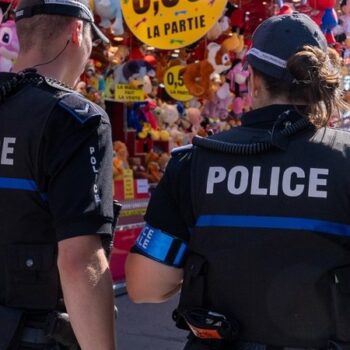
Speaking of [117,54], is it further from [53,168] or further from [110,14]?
[53,168]

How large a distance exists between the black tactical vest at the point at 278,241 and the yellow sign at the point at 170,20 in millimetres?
2957

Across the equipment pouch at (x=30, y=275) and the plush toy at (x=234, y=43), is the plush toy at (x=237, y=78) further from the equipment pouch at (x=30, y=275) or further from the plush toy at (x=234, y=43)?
the equipment pouch at (x=30, y=275)

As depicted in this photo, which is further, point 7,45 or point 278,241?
point 7,45

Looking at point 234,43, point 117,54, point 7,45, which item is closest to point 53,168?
point 7,45

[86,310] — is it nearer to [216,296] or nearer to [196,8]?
[216,296]

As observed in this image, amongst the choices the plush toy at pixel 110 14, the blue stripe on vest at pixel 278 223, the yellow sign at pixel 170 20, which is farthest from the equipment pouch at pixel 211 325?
the plush toy at pixel 110 14

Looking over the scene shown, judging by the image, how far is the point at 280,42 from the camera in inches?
73.2

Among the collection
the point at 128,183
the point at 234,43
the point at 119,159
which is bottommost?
the point at 128,183

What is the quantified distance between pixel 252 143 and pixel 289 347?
0.56m

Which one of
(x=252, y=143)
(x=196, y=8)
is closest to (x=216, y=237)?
(x=252, y=143)

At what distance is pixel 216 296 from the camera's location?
70.7 inches

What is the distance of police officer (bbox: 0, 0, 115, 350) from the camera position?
5.85ft

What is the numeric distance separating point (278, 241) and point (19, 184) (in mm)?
751

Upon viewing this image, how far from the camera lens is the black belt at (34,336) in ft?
6.05
